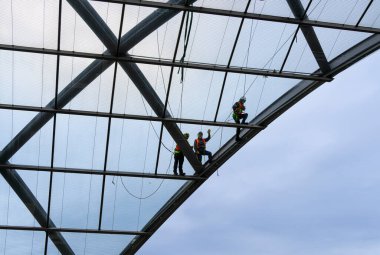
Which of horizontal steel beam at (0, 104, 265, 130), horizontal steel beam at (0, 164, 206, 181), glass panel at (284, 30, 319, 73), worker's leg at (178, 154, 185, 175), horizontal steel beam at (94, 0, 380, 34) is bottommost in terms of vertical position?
horizontal steel beam at (0, 164, 206, 181)

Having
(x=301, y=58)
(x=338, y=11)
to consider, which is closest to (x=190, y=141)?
(x=301, y=58)

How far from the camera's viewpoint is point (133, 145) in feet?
106

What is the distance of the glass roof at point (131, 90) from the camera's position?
2831cm

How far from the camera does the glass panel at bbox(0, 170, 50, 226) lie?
32844 millimetres

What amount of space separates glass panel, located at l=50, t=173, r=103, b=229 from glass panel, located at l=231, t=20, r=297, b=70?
9.09m

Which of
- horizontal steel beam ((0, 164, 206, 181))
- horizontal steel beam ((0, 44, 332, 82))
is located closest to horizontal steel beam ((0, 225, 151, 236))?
horizontal steel beam ((0, 164, 206, 181))

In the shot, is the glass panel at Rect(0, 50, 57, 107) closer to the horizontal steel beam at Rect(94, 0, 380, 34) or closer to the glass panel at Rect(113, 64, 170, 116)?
the glass panel at Rect(113, 64, 170, 116)

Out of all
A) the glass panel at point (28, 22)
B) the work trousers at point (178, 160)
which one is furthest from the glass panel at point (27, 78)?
the work trousers at point (178, 160)

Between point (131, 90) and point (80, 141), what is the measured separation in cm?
347

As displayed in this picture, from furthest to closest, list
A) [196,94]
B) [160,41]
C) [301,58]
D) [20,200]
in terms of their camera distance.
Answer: [20,200] → [196,94] → [301,58] → [160,41]

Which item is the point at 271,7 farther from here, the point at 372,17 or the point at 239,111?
the point at 239,111

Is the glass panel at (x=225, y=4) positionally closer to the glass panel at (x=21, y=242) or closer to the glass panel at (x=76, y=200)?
the glass panel at (x=76, y=200)

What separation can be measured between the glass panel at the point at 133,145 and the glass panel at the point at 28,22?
208 inches

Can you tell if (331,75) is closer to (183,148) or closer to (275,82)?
(275,82)
